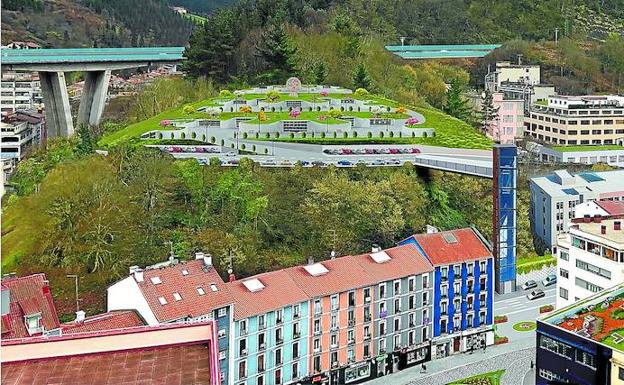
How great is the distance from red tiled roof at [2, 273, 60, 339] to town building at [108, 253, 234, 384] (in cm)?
235

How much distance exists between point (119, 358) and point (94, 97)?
38.2 meters

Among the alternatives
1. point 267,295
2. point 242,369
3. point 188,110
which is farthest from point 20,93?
point 242,369

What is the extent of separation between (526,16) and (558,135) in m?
22.8

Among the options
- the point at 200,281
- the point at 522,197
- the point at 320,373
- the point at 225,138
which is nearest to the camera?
the point at 200,281

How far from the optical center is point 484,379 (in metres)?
24.1

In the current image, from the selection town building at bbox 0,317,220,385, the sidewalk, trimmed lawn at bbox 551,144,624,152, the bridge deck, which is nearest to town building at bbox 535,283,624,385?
the sidewalk

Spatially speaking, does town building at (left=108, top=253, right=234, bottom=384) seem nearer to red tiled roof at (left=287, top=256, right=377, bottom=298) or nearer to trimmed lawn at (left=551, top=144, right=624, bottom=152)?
red tiled roof at (left=287, top=256, right=377, bottom=298)

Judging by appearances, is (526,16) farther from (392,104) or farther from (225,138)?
(225,138)

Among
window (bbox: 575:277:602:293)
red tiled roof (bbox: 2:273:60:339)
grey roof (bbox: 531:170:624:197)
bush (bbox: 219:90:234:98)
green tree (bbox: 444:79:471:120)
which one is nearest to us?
red tiled roof (bbox: 2:273:60:339)

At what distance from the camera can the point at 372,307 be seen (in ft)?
81.3

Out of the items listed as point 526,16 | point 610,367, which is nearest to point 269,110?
point 610,367

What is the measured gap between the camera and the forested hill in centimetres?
7244

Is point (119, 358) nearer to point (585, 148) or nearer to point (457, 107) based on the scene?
point (457, 107)

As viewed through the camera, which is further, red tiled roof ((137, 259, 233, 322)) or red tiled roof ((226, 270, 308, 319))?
red tiled roof ((226, 270, 308, 319))
